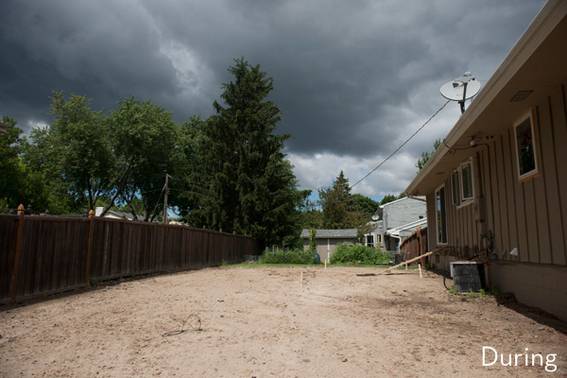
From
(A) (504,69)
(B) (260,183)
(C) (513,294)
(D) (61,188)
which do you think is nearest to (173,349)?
(A) (504,69)

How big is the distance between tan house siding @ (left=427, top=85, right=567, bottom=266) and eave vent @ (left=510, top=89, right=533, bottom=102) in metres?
0.25

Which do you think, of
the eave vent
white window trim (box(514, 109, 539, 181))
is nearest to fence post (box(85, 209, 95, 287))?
Answer: the eave vent

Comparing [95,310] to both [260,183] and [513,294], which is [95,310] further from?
[260,183]

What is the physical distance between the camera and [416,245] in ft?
53.2

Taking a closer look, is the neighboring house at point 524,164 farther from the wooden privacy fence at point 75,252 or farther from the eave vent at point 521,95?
the wooden privacy fence at point 75,252

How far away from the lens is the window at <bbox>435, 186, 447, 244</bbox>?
1148 centimetres

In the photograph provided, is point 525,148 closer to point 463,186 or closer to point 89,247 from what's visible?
point 463,186

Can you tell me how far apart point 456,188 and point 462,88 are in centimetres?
244

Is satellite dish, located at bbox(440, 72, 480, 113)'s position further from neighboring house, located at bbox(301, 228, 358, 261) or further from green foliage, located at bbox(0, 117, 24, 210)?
green foliage, located at bbox(0, 117, 24, 210)

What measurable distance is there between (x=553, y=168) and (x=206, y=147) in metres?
22.9

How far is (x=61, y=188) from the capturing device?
3216 centimetres

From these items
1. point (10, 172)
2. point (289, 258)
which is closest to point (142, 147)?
point (10, 172)

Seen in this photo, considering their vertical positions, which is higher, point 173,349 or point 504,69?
point 504,69

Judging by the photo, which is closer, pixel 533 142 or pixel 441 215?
A: pixel 533 142
